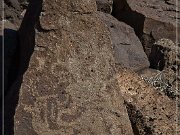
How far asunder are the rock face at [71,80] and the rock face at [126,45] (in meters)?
1.85

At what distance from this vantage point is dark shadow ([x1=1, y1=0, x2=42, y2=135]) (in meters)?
3.95

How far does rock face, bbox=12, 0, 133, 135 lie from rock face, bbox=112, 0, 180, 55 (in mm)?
3021

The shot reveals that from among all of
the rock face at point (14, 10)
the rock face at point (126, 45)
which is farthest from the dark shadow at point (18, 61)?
the rock face at point (126, 45)

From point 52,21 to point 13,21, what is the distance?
177 centimetres

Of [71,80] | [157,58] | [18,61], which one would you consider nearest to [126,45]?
[157,58]

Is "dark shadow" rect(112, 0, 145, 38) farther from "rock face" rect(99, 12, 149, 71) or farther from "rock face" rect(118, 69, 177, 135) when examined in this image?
"rock face" rect(118, 69, 177, 135)

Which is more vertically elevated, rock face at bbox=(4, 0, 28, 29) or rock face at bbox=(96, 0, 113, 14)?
rock face at bbox=(4, 0, 28, 29)

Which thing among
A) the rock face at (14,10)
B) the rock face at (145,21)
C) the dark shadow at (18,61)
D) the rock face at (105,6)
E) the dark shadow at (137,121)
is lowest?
the rock face at (145,21)

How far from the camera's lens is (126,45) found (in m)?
6.45

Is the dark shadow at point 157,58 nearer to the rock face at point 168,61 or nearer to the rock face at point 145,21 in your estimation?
the rock face at point 168,61

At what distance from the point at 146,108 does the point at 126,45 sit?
2.15 meters

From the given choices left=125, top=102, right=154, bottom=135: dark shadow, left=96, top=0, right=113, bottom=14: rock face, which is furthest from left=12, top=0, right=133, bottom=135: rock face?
left=96, top=0, right=113, bottom=14: rock face

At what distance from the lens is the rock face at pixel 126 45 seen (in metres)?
6.20

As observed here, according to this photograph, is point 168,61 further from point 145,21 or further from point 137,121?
point 137,121
